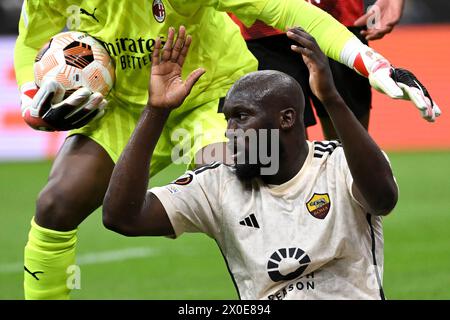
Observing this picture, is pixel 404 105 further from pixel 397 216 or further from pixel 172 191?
pixel 172 191

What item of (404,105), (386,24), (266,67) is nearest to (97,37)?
(266,67)

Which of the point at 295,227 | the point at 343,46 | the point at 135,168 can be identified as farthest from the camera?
the point at 343,46

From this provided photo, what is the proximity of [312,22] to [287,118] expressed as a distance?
0.60 metres

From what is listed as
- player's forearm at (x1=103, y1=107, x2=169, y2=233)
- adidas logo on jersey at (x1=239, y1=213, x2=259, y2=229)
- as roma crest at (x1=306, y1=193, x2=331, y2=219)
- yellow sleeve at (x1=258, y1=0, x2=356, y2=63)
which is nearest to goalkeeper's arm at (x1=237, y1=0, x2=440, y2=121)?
yellow sleeve at (x1=258, y1=0, x2=356, y2=63)

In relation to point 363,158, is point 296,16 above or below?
above

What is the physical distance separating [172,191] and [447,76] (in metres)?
10.5

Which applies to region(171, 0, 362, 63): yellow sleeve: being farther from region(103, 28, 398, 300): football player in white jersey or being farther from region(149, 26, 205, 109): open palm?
region(149, 26, 205, 109): open palm

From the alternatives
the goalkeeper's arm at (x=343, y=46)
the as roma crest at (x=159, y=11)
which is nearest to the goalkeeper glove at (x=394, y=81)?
the goalkeeper's arm at (x=343, y=46)

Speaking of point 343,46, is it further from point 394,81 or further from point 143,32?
point 143,32

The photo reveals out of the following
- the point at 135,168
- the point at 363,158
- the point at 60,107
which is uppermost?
the point at 363,158

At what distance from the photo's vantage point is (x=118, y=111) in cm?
581

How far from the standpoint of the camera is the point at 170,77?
4598 millimetres

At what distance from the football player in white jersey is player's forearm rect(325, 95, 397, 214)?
0.04m

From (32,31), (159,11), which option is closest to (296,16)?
(159,11)
